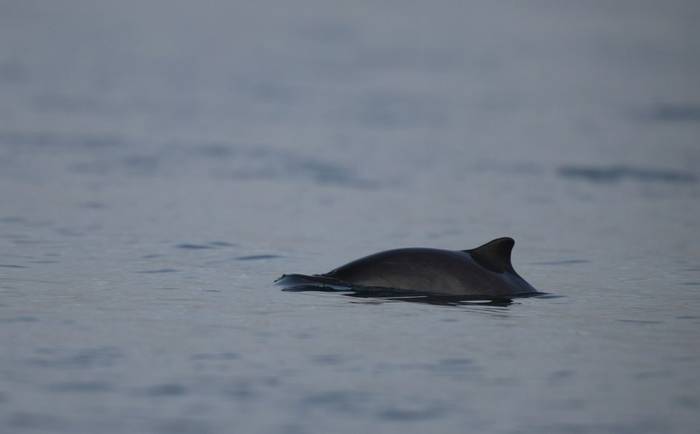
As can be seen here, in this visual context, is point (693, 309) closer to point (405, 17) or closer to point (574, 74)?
point (574, 74)

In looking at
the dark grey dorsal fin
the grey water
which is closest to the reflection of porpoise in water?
the dark grey dorsal fin

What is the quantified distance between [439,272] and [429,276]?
11cm

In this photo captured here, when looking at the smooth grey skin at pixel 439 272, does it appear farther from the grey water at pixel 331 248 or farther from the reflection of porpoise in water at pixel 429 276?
the grey water at pixel 331 248

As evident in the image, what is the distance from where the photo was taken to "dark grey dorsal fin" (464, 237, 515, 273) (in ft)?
43.1

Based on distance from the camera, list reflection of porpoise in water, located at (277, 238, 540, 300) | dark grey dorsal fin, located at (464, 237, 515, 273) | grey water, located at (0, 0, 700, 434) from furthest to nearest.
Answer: dark grey dorsal fin, located at (464, 237, 515, 273), reflection of porpoise in water, located at (277, 238, 540, 300), grey water, located at (0, 0, 700, 434)

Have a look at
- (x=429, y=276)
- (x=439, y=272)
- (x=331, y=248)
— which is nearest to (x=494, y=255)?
(x=439, y=272)

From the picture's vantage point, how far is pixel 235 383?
941 centimetres

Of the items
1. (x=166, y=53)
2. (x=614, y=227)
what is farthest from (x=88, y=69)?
(x=614, y=227)

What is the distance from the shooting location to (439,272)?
1286 cm

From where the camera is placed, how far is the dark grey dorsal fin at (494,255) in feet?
43.1

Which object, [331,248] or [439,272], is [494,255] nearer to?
[439,272]

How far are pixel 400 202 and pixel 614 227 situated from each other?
4.05 m

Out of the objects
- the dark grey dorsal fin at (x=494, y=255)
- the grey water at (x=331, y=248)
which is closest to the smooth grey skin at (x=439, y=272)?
the dark grey dorsal fin at (x=494, y=255)

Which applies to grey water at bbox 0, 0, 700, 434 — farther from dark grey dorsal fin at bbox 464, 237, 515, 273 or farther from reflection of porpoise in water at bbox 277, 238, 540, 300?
dark grey dorsal fin at bbox 464, 237, 515, 273
